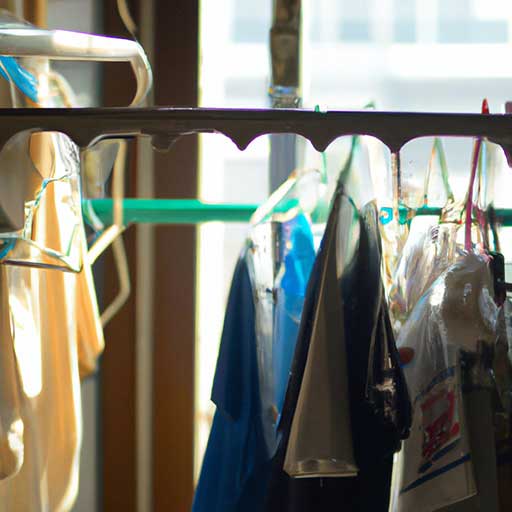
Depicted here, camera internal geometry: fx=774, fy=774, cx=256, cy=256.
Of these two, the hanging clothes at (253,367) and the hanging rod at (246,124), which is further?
the hanging clothes at (253,367)

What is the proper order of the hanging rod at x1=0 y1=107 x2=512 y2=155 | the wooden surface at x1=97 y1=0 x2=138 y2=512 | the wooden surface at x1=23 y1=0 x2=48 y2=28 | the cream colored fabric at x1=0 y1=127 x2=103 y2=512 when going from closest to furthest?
the hanging rod at x1=0 y1=107 x2=512 y2=155
the cream colored fabric at x1=0 y1=127 x2=103 y2=512
the wooden surface at x1=23 y1=0 x2=48 y2=28
the wooden surface at x1=97 y1=0 x2=138 y2=512

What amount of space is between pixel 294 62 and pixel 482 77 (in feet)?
2.28

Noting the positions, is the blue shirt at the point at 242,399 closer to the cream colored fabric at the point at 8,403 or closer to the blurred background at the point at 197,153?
the cream colored fabric at the point at 8,403

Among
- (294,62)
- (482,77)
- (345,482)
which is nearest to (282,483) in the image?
(345,482)

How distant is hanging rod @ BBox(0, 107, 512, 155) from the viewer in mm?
579

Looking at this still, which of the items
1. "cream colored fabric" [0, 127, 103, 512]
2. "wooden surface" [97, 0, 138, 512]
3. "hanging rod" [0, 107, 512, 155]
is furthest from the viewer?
"wooden surface" [97, 0, 138, 512]

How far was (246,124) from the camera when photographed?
579mm

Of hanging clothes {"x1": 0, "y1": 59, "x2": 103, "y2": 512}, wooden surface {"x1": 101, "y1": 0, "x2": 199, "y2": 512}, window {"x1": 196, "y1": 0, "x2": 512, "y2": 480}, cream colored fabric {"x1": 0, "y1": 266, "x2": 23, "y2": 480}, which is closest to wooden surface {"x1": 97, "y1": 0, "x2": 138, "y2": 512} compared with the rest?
wooden surface {"x1": 101, "y1": 0, "x2": 199, "y2": 512}

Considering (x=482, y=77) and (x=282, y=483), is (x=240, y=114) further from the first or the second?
(x=482, y=77)

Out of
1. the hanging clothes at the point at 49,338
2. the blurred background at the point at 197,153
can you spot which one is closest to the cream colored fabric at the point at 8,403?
the hanging clothes at the point at 49,338

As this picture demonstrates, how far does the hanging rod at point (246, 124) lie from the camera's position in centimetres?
58

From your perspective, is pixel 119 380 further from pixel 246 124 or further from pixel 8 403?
pixel 246 124

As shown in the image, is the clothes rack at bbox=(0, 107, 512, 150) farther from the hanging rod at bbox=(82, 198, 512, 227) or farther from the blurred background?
the blurred background

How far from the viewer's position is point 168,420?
4.42 feet
